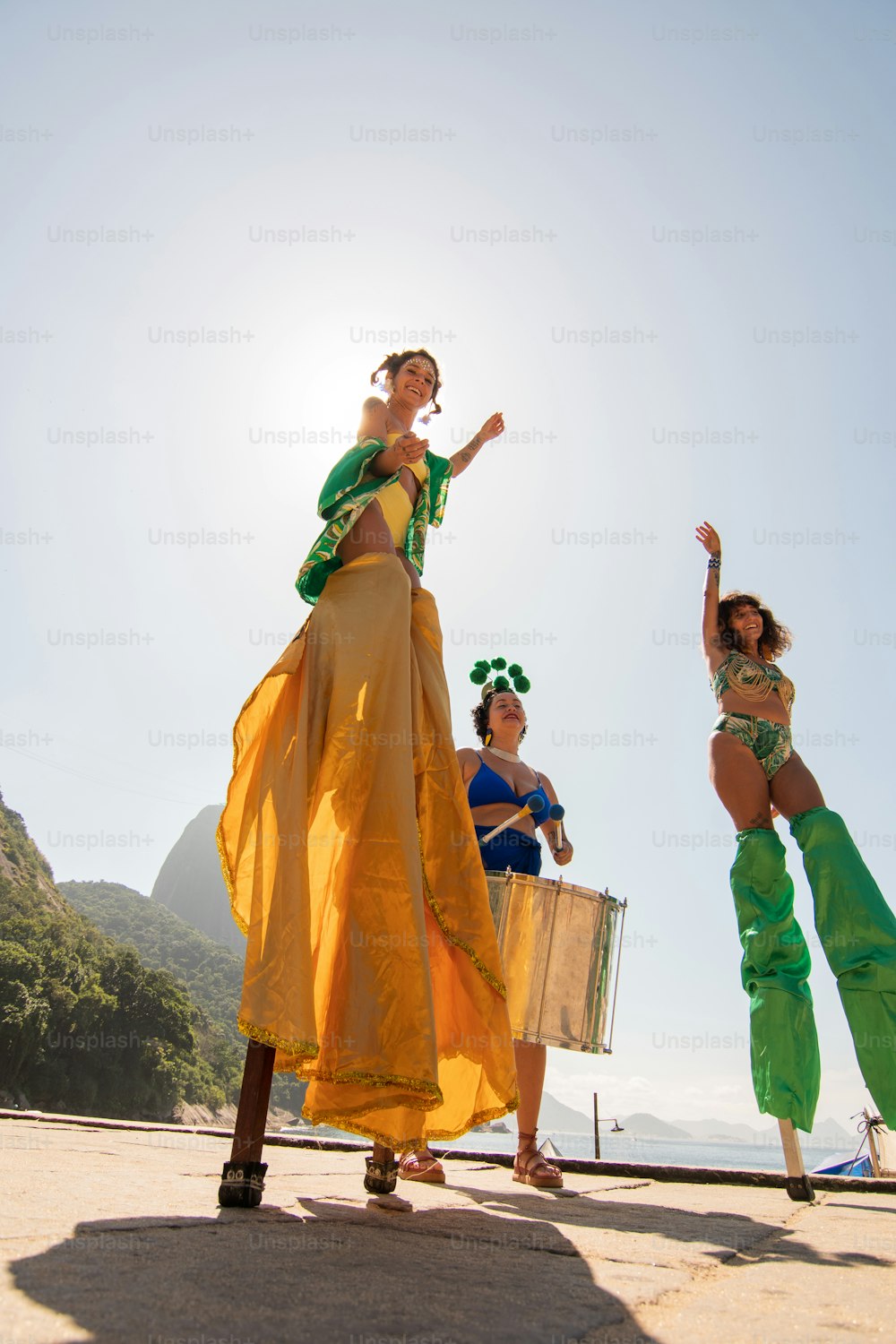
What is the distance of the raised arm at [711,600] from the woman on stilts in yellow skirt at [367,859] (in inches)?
69.7

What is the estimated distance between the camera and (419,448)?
2914 millimetres

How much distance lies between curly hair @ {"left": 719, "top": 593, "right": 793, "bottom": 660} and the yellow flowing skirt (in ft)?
6.48

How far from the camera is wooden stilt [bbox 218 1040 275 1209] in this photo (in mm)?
2076

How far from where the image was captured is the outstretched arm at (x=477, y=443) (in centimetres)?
368

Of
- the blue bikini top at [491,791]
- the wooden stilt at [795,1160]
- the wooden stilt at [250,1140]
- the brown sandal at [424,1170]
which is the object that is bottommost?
the brown sandal at [424,1170]

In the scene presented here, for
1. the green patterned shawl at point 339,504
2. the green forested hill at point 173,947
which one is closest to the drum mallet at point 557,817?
the green patterned shawl at point 339,504

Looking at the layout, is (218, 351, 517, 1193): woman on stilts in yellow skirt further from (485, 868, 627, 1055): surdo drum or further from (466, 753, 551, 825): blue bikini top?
(466, 753, 551, 825): blue bikini top

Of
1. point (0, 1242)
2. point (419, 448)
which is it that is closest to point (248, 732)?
point (419, 448)

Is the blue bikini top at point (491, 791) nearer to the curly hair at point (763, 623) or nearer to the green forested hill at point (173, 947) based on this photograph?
the curly hair at point (763, 623)

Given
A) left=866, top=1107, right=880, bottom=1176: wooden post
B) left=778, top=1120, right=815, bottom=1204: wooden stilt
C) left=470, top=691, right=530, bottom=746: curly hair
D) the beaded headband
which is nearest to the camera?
left=778, top=1120, right=815, bottom=1204: wooden stilt

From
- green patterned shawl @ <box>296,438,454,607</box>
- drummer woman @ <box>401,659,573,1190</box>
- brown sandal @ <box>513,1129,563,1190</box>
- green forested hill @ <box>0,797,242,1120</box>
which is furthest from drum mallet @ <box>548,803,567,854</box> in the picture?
green forested hill @ <box>0,797,242,1120</box>

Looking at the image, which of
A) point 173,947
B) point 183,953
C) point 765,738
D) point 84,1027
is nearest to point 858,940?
point 765,738

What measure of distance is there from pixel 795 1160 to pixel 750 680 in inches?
77.9

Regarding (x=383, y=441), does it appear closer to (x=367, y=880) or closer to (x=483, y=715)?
(x=367, y=880)
